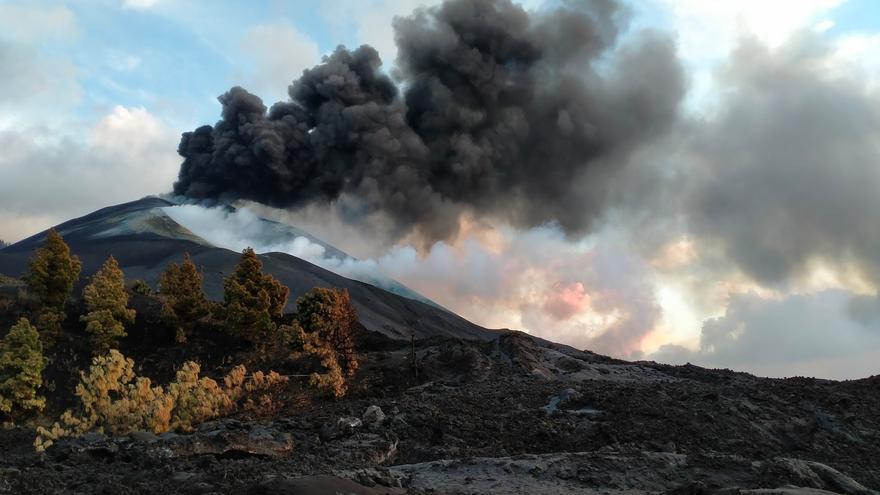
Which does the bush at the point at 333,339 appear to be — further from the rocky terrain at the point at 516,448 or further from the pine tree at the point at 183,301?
the pine tree at the point at 183,301

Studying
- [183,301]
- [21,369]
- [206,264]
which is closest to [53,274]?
[183,301]

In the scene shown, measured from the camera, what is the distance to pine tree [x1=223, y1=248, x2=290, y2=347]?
41.4m

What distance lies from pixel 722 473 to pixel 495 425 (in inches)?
266

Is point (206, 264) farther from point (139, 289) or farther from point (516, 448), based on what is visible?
point (516, 448)

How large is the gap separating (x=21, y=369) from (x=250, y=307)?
497 inches

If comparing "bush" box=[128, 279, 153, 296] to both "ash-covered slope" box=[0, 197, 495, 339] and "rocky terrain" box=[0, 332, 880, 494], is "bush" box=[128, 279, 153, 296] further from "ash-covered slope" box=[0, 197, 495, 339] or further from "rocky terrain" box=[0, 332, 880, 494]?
"rocky terrain" box=[0, 332, 880, 494]

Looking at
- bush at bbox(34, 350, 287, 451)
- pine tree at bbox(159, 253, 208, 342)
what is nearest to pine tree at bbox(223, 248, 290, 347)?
pine tree at bbox(159, 253, 208, 342)

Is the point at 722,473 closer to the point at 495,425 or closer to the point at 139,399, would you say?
the point at 495,425

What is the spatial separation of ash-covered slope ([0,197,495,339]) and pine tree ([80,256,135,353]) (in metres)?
32.2

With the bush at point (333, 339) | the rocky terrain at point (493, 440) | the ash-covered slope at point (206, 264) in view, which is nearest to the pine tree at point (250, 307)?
the rocky terrain at point (493, 440)

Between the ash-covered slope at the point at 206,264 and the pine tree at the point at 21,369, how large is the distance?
1595 inches

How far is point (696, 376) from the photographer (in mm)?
36531

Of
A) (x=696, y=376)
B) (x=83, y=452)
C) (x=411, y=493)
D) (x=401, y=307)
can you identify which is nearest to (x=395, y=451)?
(x=411, y=493)

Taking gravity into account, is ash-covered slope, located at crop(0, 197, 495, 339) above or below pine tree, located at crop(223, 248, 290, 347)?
above
